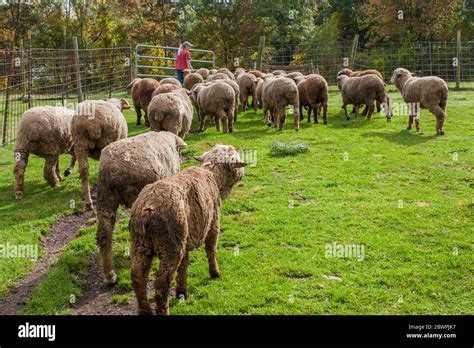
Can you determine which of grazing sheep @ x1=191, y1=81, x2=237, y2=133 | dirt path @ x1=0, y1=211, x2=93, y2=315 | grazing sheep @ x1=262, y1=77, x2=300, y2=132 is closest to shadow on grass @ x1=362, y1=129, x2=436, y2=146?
grazing sheep @ x1=262, y1=77, x2=300, y2=132

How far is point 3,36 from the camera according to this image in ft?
107

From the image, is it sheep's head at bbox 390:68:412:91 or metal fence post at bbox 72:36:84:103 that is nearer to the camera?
sheep's head at bbox 390:68:412:91

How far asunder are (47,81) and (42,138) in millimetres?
12448

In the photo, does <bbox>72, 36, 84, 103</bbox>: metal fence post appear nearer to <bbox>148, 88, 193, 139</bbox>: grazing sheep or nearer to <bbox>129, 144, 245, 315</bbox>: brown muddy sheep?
<bbox>148, 88, 193, 139</bbox>: grazing sheep

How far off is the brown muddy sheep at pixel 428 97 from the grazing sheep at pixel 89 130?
8784mm

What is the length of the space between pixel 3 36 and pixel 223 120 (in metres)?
23.8

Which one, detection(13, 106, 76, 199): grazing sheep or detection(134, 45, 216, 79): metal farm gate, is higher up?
detection(134, 45, 216, 79): metal farm gate

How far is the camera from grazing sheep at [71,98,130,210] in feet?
29.3

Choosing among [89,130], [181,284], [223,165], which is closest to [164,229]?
[181,284]

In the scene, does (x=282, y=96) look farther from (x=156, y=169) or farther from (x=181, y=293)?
(x=181, y=293)

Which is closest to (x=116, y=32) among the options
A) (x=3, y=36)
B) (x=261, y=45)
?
(x=3, y=36)

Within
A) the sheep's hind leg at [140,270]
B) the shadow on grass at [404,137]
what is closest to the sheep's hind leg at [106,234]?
the sheep's hind leg at [140,270]

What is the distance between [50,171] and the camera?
410 inches

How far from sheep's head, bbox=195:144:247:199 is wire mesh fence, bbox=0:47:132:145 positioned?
8.93 metres
